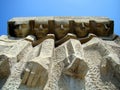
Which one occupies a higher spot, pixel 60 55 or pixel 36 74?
pixel 36 74

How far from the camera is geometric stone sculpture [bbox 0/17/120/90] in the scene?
3.74 metres

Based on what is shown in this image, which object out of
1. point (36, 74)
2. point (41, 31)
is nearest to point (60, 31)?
point (41, 31)

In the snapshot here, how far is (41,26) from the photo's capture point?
233 inches

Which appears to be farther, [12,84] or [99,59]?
[99,59]

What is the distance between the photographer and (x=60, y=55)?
15.5 feet

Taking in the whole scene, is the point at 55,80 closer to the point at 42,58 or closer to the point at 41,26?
the point at 42,58

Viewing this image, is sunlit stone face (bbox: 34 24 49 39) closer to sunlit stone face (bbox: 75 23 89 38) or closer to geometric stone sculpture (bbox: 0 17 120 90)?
geometric stone sculpture (bbox: 0 17 120 90)

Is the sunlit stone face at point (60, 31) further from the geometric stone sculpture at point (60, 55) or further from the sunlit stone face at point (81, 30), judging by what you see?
the sunlit stone face at point (81, 30)

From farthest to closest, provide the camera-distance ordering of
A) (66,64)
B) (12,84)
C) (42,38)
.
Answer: (42,38) → (66,64) → (12,84)

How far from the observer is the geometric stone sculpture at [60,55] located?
12.3 ft

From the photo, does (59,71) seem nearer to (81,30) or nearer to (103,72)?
(103,72)

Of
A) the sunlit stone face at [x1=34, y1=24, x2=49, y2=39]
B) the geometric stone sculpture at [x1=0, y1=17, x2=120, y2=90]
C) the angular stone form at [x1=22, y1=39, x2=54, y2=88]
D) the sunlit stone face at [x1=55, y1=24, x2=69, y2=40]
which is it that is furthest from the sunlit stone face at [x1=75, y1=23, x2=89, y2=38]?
the angular stone form at [x1=22, y1=39, x2=54, y2=88]

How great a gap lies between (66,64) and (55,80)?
0.25 m

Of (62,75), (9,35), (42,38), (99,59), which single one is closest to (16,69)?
(62,75)
